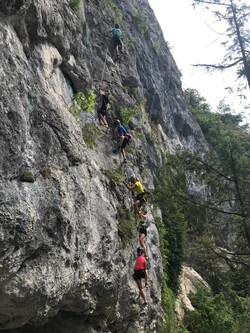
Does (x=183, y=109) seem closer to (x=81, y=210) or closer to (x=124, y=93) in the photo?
(x=124, y=93)

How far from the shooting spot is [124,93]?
17484 millimetres

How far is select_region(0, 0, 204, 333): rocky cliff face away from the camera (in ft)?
19.7

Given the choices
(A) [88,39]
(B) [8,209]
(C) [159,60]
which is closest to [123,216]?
(B) [8,209]

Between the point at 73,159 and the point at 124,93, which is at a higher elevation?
the point at 124,93

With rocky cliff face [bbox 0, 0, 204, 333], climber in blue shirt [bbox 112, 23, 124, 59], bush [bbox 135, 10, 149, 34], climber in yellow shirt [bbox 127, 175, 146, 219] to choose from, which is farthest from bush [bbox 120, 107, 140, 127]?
bush [bbox 135, 10, 149, 34]

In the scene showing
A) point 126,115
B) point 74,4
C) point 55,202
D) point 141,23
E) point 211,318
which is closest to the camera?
point 55,202

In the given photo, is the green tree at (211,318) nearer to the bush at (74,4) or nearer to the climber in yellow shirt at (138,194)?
the climber in yellow shirt at (138,194)

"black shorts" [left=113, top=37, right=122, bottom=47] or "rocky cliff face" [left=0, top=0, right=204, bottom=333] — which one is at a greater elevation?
"black shorts" [left=113, top=37, right=122, bottom=47]

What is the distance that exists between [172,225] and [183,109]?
16.5m

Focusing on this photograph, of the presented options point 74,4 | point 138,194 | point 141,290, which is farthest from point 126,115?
point 141,290

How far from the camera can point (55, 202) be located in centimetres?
693

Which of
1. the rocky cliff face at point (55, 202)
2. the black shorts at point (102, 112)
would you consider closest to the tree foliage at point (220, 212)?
the rocky cliff face at point (55, 202)

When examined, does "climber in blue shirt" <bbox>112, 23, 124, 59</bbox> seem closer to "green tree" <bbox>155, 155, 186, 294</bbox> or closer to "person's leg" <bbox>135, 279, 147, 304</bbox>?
"green tree" <bbox>155, 155, 186, 294</bbox>

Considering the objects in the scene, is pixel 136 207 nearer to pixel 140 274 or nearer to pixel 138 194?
pixel 138 194
